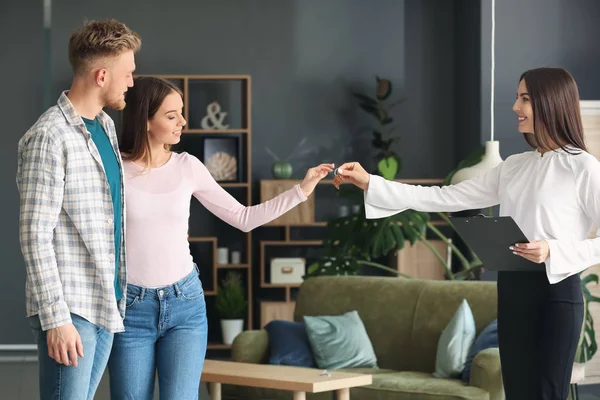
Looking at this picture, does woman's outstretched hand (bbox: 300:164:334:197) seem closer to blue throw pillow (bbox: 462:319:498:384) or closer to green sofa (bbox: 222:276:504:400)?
green sofa (bbox: 222:276:504:400)

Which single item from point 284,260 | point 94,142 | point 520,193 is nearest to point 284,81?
point 284,260

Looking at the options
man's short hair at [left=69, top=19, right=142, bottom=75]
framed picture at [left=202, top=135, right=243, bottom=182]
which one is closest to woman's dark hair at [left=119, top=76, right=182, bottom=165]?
man's short hair at [left=69, top=19, right=142, bottom=75]

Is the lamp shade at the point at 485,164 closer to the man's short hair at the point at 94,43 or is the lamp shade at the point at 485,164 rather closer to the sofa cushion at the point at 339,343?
the sofa cushion at the point at 339,343

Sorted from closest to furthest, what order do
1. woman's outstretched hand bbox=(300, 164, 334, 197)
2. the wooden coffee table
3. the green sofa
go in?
woman's outstretched hand bbox=(300, 164, 334, 197)
the wooden coffee table
the green sofa

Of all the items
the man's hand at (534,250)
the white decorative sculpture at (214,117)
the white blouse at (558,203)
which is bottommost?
the man's hand at (534,250)

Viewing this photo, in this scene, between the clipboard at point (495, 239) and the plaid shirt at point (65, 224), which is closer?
the plaid shirt at point (65, 224)

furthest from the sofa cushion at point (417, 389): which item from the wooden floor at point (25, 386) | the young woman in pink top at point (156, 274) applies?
the young woman in pink top at point (156, 274)

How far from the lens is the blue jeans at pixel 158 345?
8.50 feet

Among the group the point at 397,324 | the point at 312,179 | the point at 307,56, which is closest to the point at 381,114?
the point at 307,56

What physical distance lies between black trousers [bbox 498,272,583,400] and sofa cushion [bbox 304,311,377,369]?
238 centimetres

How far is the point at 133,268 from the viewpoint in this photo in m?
2.63

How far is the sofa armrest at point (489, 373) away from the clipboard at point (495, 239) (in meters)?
1.88

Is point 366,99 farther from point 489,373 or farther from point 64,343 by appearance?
point 64,343

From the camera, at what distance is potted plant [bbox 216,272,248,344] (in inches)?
319
